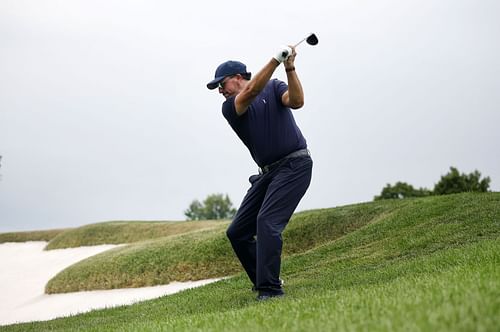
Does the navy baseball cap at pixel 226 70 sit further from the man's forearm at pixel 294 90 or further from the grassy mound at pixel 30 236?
the grassy mound at pixel 30 236

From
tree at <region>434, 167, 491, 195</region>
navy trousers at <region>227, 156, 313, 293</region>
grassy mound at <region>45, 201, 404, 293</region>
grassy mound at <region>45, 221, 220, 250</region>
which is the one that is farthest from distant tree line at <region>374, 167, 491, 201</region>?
navy trousers at <region>227, 156, 313, 293</region>

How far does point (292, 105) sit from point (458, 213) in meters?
8.72

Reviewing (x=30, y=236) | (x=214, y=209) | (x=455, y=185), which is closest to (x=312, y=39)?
(x=455, y=185)

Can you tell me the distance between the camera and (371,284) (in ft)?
25.2

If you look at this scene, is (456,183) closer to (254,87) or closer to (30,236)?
(30,236)

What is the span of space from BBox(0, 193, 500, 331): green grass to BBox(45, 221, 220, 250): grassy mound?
9.61 metres

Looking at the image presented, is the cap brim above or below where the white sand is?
above

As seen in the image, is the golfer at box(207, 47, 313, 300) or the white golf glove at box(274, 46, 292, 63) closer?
the white golf glove at box(274, 46, 292, 63)

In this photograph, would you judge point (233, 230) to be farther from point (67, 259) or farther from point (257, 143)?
point (67, 259)

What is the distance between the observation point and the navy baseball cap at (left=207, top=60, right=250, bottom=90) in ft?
25.1

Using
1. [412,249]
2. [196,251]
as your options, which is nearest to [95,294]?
[196,251]

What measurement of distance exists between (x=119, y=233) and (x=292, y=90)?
25.9m

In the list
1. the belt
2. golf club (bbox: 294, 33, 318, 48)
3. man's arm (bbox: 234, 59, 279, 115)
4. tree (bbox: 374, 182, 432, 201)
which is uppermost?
tree (bbox: 374, 182, 432, 201)

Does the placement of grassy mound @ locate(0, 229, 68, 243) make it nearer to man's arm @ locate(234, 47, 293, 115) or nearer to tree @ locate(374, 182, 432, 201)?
tree @ locate(374, 182, 432, 201)
